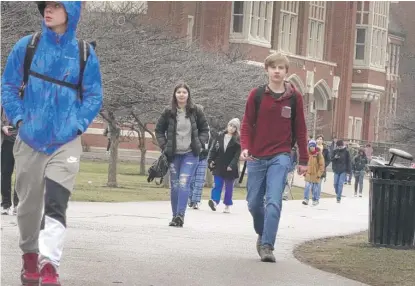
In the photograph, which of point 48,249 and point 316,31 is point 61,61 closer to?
point 48,249

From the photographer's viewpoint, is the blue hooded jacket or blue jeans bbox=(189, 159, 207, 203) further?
blue jeans bbox=(189, 159, 207, 203)

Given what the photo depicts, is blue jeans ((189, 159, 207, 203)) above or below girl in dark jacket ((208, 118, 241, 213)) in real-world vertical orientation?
below

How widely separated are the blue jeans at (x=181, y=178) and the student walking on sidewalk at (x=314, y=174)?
12.2 m

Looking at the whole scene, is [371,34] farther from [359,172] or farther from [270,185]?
[270,185]

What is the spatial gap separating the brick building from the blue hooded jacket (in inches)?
2232

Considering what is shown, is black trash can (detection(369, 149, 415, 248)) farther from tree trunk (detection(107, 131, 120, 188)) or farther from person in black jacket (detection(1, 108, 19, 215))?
tree trunk (detection(107, 131, 120, 188))

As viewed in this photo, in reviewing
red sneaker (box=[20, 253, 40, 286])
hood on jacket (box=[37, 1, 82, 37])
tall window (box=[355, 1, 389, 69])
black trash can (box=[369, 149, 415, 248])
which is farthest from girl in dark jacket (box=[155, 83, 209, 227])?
tall window (box=[355, 1, 389, 69])

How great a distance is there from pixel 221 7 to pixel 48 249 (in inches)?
2381

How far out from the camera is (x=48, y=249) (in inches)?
280

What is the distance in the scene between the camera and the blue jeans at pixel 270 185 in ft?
34.4

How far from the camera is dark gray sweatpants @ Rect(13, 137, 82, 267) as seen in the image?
23.5 ft

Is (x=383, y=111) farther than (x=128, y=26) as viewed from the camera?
Yes

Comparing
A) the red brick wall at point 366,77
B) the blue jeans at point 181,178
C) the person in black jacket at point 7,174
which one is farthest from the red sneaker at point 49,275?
the red brick wall at point 366,77

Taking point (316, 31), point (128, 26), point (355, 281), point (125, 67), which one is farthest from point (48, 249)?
point (316, 31)
